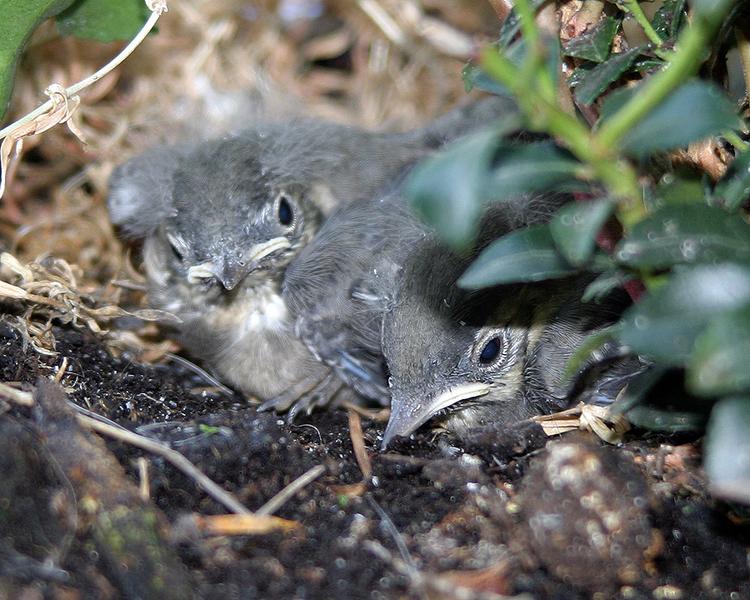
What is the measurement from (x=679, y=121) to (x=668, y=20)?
0.71m

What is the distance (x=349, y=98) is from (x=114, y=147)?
990 mm

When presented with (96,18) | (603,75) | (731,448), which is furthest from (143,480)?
(96,18)

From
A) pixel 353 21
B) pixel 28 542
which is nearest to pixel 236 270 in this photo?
pixel 28 542

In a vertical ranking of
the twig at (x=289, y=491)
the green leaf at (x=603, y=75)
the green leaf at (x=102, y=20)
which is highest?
the green leaf at (x=102, y=20)

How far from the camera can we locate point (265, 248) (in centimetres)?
243

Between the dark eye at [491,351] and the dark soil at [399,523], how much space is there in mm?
253

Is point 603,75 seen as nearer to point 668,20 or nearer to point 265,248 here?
point 668,20

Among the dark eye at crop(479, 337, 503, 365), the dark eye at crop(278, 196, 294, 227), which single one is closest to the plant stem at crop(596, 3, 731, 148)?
the dark eye at crop(479, 337, 503, 365)

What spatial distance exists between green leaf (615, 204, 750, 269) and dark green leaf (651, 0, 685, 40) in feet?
2.03

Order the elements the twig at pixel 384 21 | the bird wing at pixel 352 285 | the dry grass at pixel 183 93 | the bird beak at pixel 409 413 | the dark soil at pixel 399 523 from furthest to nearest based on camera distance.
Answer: the twig at pixel 384 21
the dry grass at pixel 183 93
the bird wing at pixel 352 285
the bird beak at pixel 409 413
the dark soil at pixel 399 523

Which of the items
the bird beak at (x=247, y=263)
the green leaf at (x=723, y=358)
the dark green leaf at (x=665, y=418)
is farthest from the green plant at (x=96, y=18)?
the green leaf at (x=723, y=358)

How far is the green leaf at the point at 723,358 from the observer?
112 cm

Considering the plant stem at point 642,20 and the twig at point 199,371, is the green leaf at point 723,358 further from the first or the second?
the twig at point 199,371

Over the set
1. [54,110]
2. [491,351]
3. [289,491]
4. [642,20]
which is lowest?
[491,351]
